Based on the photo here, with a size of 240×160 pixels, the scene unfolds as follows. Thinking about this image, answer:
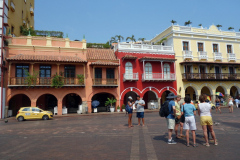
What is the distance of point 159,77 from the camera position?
24.9 metres

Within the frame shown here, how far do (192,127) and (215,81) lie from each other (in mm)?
24556

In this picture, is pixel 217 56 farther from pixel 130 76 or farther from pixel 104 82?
pixel 104 82

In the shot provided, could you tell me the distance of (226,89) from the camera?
28.2 m

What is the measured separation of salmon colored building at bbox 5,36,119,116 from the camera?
1991 centimetres

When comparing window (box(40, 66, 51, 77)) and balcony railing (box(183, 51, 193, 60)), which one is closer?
window (box(40, 66, 51, 77))

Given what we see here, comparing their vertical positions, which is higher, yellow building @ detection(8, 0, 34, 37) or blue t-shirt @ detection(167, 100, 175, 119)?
yellow building @ detection(8, 0, 34, 37)

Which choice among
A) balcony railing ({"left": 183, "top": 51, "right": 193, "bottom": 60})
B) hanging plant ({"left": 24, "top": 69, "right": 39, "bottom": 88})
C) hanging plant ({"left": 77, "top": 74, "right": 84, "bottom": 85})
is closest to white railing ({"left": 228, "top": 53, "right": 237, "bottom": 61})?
balcony railing ({"left": 183, "top": 51, "right": 193, "bottom": 60})

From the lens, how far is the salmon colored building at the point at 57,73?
19906 millimetres

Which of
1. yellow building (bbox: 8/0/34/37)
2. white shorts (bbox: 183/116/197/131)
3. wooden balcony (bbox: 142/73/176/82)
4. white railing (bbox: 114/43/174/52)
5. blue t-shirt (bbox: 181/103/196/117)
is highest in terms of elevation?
yellow building (bbox: 8/0/34/37)

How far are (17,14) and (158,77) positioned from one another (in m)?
20.3

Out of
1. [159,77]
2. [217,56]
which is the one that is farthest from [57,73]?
[217,56]

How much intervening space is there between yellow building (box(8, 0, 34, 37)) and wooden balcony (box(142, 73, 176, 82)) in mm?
17277

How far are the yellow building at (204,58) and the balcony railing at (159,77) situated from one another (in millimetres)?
1678

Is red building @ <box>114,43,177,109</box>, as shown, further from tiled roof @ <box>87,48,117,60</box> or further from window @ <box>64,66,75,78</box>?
window @ <box>64,66,75,78</box>
